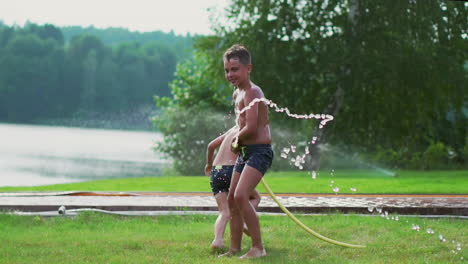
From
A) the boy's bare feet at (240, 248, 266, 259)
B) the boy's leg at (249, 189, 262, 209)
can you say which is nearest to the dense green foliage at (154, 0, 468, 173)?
the boy's leg at (249, 189, 262, 209)

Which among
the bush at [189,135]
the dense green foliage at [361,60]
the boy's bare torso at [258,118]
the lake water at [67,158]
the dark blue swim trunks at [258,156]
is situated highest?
the dense green foliage at [361,60]

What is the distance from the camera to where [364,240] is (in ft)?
26.2

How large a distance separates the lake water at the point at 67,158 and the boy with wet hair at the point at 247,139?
24384mm

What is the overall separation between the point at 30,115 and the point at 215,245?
83737mm

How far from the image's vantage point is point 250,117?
6613mm

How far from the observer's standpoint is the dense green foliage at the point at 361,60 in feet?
85.5

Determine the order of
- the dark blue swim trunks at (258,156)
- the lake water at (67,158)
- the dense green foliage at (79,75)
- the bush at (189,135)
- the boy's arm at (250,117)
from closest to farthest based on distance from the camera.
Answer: the boy's arm at (250,117)
the dark blue swim trunks at (258,156)
the bush at (189,135)
the lake water at (67,158)
the dense green foliage at (79,75)

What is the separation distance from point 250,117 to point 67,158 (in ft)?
144

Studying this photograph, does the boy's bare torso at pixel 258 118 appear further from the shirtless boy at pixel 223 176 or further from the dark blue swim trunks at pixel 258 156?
the shirtless boy at pixel 223 176

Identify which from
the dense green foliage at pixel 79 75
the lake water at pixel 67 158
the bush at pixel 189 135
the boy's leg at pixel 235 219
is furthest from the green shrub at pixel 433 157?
the dense green foliage at pixel 79 75

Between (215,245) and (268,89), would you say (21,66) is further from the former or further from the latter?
(215,245)

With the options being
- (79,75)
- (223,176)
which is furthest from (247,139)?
(79,75)

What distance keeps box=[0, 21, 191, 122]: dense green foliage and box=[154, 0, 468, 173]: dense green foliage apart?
61.2 m

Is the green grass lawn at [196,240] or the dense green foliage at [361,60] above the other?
the dense green foliage at [361,60]
